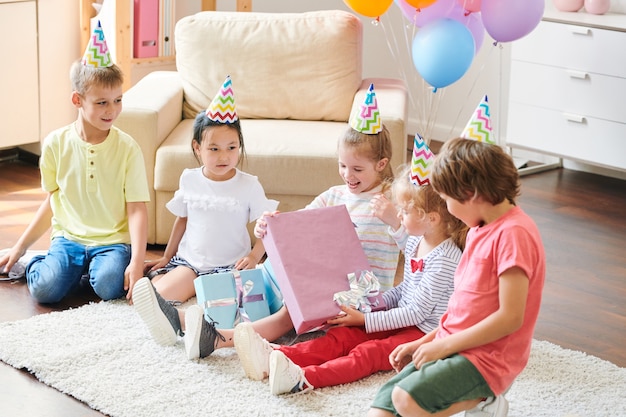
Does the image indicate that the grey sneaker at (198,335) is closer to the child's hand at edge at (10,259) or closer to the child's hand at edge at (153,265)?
the child's hand at edge at (153,265)

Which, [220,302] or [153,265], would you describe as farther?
[153,265]

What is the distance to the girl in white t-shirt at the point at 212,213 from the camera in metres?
3.02

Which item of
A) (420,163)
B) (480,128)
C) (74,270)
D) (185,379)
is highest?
(480,128)

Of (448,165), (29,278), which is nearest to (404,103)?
(29,278)

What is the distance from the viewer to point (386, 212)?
2.75m

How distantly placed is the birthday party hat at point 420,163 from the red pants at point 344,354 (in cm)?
43

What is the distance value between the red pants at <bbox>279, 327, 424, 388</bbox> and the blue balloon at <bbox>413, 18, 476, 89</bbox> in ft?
4.06

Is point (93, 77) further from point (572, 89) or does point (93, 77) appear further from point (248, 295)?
point (572, 89)

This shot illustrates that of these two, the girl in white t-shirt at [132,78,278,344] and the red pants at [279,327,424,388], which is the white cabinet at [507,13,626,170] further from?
the red pants at [279,327,424,388]

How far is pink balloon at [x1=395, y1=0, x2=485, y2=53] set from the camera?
11.8 ft

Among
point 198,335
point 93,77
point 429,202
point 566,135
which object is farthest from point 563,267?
point 93,77

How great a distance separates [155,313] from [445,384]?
98cm

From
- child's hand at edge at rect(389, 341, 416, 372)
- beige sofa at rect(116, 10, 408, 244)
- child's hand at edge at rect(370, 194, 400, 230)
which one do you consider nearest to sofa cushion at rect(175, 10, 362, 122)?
beige sofa at rect(116, 10, 408, 244)

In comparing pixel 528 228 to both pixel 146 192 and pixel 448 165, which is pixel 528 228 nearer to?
pixel 448 165
